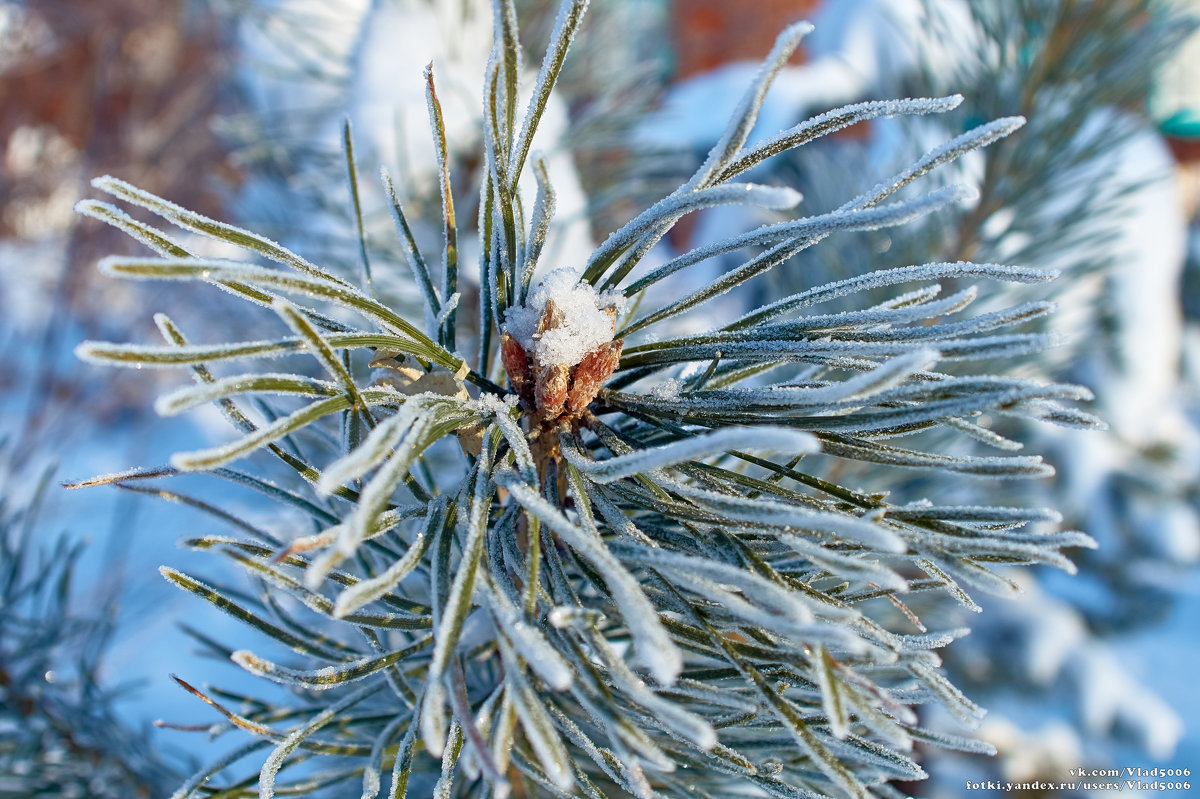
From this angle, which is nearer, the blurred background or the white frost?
the white frost

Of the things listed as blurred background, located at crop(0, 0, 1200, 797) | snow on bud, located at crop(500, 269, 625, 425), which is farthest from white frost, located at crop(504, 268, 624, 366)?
blurred background, located at crop(0, 0, 1200, 797)

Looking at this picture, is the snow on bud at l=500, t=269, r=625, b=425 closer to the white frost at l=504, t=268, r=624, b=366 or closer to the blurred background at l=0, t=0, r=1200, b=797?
the white frost at l=504, t=268, r=624, b=366

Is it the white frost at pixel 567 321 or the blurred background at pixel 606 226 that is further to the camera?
the blurred background at pixel 606 226

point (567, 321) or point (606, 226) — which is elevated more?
point (606, 226)

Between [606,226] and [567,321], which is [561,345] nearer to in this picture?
[567,321]

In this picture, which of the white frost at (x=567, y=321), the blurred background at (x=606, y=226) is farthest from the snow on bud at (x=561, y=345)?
the blurred background at (x=606, y=226)

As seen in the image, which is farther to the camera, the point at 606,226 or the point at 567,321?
the point at 606,226

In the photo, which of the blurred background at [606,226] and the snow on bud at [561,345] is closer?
the snow on bud at [561,345]

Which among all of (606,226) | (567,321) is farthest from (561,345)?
(606,226)

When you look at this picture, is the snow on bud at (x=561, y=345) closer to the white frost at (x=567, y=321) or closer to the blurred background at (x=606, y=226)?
the white frost at (x=567, y=321)
